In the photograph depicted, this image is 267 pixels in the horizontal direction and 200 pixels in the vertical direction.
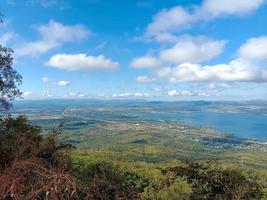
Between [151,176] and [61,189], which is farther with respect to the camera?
[151,176]

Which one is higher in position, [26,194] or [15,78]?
[15,78]

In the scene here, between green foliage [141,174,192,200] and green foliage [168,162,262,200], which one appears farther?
green foliage [141,174,192,200]

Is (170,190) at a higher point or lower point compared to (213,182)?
lower

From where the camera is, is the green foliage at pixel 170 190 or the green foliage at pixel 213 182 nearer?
the green foliage at pixel 213 182

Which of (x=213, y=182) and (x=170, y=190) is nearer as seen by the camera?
(x=213, y=182)

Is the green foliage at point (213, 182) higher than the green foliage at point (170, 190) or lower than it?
higher

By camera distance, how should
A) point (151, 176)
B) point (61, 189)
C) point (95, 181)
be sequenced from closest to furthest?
point (61, 189), point (95, 181), point (151, 176)

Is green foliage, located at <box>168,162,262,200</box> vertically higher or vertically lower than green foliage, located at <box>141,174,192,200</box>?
higher

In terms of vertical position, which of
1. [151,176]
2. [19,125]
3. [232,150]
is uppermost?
[19,125]

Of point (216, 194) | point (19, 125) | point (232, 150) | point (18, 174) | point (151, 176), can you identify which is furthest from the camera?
point (232, 150)

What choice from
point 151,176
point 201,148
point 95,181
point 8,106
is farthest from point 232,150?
point 95,181

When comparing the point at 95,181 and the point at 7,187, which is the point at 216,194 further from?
the point at 7,187
